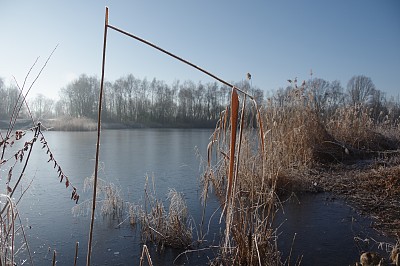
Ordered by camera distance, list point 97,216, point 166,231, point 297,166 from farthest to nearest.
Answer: point 297,166
point 97,216
point 166,231

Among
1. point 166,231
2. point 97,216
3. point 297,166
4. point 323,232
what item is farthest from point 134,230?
point 297,166

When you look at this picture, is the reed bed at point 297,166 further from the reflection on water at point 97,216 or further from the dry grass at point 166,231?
the reflection on water at point 97,216

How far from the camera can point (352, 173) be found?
5.98 meters

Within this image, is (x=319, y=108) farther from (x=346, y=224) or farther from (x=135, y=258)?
(x=135, y=258)

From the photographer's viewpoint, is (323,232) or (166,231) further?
(323,232)

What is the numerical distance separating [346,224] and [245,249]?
2067 mm

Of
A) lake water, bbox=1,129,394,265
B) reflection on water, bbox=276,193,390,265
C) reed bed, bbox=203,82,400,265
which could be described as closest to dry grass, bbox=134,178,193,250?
lake water, bbox=1,129,394,265

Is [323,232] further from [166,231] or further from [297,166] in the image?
[297,166]

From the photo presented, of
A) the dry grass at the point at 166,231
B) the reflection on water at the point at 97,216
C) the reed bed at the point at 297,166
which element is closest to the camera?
the reed bed at the point at 297,166

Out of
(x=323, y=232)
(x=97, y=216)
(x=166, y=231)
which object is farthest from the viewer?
(x=97, y=216)

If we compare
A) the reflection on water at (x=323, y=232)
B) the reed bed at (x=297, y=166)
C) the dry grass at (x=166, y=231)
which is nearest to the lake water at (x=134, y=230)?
the reflection on water at (x=323, y=232)

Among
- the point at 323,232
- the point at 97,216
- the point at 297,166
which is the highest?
the point at 297,166

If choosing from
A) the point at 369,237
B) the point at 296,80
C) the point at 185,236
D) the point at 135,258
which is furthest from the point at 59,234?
the point at 296,80

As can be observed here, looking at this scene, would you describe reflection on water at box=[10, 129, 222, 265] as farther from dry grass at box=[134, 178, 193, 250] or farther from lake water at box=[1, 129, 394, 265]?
dry grass at box=[134, 178, 193, 250]
